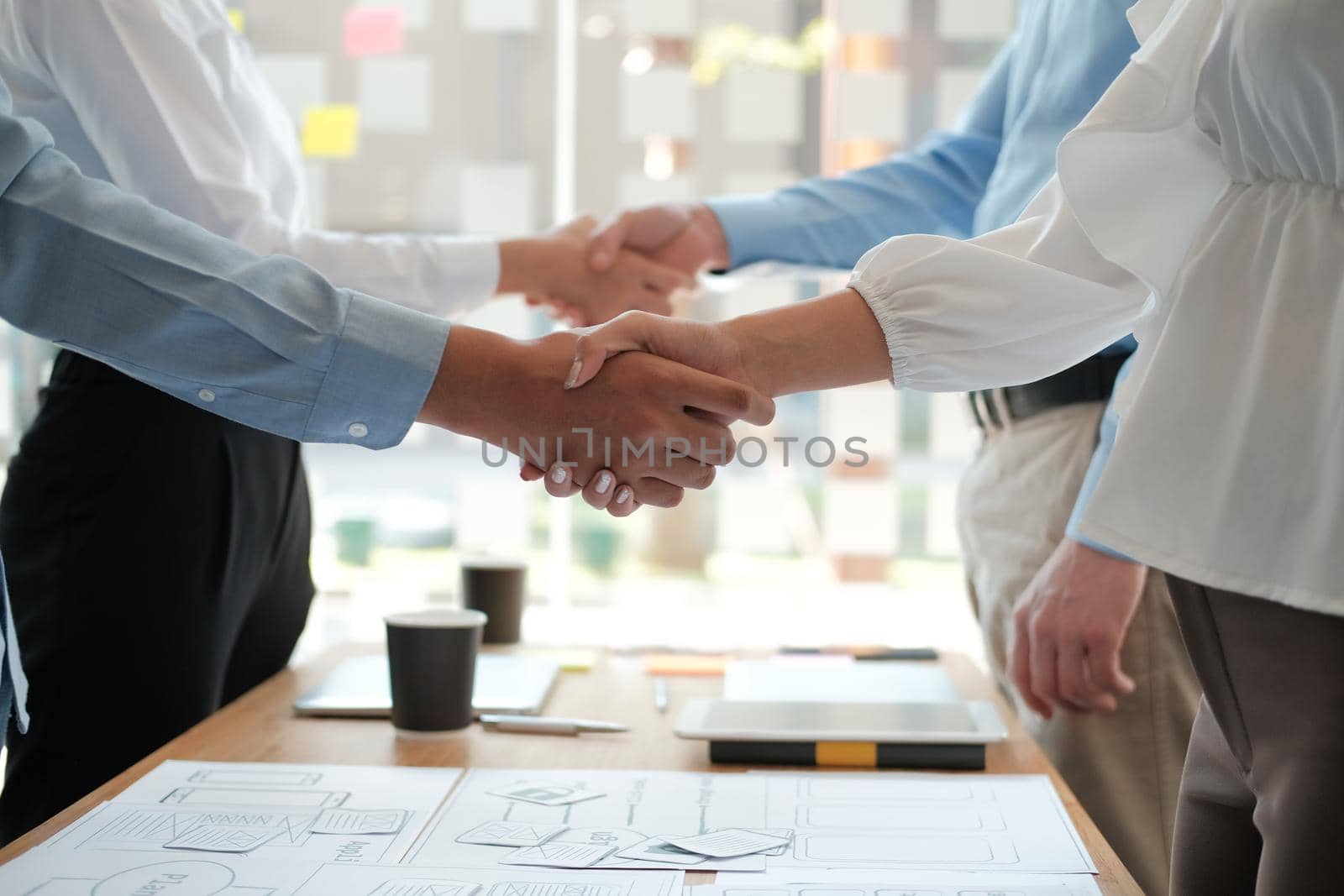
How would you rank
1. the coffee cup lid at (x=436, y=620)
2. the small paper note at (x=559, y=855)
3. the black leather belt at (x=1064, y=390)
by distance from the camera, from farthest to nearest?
the black leather belt at (x=1064, y=390) < the coffee cup lid at (x=436, y=620) < the small paper note at (x=559, y=855)

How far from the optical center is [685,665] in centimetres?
139

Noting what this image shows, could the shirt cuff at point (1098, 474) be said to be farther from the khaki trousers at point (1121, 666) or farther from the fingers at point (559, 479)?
the fingers at point (559, 479)

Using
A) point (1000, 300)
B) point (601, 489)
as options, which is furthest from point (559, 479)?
point (1000, 300)

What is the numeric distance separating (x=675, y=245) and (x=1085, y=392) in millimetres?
708

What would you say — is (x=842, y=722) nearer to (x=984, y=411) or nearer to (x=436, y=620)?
(x=436, y=620)

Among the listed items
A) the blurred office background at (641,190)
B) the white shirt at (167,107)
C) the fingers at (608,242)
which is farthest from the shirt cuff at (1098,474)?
the blurred office background at (641,190)

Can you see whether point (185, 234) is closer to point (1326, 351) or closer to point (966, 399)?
point (1326, 351)

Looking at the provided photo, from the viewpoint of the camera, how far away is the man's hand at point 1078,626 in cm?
116

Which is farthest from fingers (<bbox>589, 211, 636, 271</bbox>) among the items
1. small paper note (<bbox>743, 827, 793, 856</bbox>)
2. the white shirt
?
small paper note (<bbox>743, 827, 793, 856</bbox>)

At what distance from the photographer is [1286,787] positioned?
647 mm

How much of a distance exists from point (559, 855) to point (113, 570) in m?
0.65

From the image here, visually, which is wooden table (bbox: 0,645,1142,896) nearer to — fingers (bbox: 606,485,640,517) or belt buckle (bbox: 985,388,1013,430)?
fingers (bbox: 606,485,640,517)

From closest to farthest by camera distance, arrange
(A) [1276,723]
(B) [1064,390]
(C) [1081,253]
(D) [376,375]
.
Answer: (A) [1276,723]
(C) [1081,253]
(D) [376,375]
(B) [1064,390]

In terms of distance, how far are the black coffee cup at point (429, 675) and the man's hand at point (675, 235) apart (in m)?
0.83
